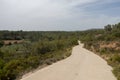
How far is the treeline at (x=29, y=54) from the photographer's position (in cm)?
2062

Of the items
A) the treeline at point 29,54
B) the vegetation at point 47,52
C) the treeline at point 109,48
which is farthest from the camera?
the treeline at point 109,48

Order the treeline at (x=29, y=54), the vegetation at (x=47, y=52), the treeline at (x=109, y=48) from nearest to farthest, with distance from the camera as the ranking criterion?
the treeline at (x=29, y=54) → the vegetation at (x=47, y=52) → the treeline at (x=109, y=48)

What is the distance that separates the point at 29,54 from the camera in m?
67.3

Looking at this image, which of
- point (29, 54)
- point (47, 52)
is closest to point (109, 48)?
point (47, 52)

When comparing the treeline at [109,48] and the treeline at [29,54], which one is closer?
the treeline at [29,54]

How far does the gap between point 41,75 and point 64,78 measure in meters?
1.73

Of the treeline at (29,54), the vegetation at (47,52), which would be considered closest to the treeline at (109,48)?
the vegetation at (47,52)

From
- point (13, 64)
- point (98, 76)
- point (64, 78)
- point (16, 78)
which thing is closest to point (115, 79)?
point (98, 76)

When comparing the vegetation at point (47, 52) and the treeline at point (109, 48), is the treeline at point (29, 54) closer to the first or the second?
the vegetation at point (47, 52)

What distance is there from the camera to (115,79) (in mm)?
16172

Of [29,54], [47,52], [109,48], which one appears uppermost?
[109,48]

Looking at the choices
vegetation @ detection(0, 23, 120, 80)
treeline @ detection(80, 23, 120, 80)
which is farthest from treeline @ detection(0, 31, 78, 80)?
treeline @ detection(80, 23, 120, 80)

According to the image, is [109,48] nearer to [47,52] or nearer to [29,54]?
[47,52]

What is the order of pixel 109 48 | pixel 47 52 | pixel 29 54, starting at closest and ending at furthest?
pixel 109 48 < pixel 47 52 < pixel 29 54
